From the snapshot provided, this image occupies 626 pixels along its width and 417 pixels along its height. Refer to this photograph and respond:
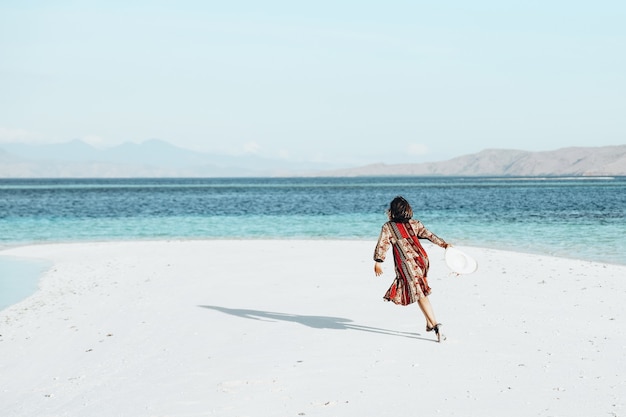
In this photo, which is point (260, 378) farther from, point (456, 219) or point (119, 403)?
point (456, 219)

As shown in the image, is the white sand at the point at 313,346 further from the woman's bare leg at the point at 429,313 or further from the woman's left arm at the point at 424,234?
the woman's left arm at the point at 424,234

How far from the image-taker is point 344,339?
1123 cm

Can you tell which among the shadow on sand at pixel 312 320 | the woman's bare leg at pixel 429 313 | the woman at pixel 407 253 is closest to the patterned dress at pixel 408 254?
the woman at pixel 407 253

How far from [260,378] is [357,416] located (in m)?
1.79

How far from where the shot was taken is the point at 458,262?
37.2ft

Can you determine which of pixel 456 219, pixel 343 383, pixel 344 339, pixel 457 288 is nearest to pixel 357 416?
pixel 343 383

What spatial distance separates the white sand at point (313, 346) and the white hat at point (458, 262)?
0.97m

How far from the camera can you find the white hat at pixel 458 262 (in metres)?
11.3

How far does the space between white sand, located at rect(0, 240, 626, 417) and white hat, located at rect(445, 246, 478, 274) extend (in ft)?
3.18

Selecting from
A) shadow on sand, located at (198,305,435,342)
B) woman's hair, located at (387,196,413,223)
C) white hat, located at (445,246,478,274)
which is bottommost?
shadow on sand, located at (198,305,435,342)

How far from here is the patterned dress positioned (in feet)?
35.0

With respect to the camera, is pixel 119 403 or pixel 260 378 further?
pixel 260 378

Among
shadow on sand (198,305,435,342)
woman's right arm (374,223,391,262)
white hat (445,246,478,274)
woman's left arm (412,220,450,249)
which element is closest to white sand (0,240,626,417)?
shadow on sand (198,305,435,342)

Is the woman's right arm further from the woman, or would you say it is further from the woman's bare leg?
the woman's bare leg
